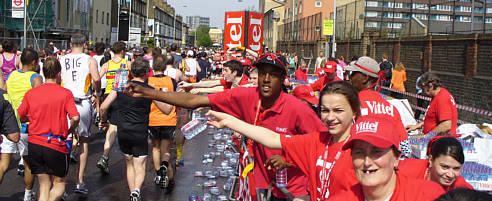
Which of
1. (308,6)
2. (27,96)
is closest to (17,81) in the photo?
(27,96)

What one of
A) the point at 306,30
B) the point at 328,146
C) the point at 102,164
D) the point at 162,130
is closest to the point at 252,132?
the point at 328,146

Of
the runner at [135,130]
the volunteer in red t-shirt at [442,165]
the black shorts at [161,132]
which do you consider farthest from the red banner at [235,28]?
the volunteer in red t-shirt at [442,165]

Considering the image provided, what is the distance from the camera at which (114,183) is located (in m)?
8.10

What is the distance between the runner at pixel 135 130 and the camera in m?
6.52

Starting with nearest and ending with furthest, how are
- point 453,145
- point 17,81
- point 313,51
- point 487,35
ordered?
1. point 453,145
2. point 17,81
3. point 487,35
4. point 313,51

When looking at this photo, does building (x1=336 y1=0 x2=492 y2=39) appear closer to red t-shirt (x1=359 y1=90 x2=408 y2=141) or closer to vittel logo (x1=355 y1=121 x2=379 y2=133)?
red t-shirt (x1=359 y1=90 x2=408 y2=141)

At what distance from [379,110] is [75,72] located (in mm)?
5482

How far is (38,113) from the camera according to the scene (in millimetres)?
5598

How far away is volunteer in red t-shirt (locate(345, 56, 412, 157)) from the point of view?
14.8 feet

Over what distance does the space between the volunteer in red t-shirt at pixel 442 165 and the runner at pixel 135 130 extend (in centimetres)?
386

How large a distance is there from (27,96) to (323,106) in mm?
3748

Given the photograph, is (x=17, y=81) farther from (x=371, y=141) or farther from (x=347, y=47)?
(x=347, y=47)

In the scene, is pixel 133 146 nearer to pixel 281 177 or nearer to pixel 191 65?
pixel 281 177

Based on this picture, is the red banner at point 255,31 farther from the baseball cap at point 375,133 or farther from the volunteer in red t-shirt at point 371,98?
the baseball cap at point 375,133
